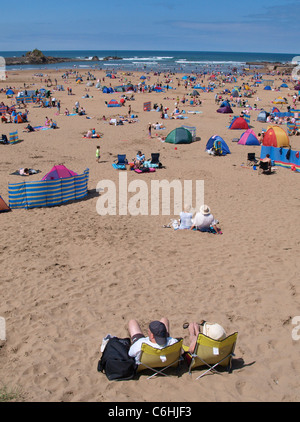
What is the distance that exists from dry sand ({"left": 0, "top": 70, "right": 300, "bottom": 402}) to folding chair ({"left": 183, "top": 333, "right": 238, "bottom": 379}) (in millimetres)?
175

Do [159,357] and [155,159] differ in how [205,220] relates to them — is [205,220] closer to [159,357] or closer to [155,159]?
[159,357]

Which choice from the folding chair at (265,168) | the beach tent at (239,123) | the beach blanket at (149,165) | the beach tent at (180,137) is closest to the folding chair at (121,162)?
the beach blanket at (149,165)

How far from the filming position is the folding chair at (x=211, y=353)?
4.52m

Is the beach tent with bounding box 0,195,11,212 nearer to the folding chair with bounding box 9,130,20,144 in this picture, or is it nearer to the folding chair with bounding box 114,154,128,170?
the folding chair with bounding box 114,154,128,170

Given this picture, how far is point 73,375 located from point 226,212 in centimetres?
739

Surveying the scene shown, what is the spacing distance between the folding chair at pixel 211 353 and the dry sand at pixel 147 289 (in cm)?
18

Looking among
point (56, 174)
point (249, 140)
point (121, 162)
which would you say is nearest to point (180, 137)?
point (249, 140)

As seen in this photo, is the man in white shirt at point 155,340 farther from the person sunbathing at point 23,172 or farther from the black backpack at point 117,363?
the person sunbathing at point 23,172

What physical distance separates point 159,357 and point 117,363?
56 centimetres

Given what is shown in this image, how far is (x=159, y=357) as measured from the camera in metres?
4.47

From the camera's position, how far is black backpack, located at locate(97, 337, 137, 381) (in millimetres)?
4449

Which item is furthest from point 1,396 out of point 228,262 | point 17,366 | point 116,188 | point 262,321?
point 116,188

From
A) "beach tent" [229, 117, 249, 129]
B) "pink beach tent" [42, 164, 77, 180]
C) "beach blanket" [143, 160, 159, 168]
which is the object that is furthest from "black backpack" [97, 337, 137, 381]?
"beach tent" [229, 117, 249, 129]
